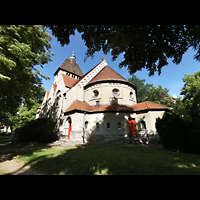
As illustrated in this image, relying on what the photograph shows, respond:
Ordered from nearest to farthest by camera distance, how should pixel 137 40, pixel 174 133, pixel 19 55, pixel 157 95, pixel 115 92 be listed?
pixel 137 40 → pixel 19 55 → pixel 174 133 → pixel 115 92 → pixel 157 95

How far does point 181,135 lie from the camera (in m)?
8.46

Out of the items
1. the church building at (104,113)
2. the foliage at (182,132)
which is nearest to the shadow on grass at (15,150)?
the church building at (104,113)

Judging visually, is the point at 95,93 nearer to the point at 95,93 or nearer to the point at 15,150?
the point at 95,93

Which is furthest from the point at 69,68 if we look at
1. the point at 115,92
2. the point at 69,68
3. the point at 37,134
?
the point at 37,134

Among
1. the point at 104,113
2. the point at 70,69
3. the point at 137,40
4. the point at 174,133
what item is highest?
the point at 70,69

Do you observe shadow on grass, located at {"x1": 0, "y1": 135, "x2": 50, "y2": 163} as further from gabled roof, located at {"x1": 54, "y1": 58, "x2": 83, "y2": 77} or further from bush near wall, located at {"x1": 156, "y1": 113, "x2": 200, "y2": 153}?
gabled roof, located at {"x1": 54, "y1": 58, "x2": 83, "y2": 77}

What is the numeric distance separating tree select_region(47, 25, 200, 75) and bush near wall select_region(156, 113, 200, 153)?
6.02m

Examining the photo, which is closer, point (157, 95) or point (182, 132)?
point (182, 132)

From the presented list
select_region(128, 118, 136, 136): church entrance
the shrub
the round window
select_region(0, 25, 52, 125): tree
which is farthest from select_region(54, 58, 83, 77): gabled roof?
the shrub

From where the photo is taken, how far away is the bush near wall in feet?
26.1

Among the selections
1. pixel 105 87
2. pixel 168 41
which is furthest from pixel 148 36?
pixel 105 87

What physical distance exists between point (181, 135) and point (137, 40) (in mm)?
8266

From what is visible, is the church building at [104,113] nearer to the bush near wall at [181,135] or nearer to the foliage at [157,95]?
the bush near wall at [181,135]

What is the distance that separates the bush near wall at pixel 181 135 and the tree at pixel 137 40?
6023 mm
